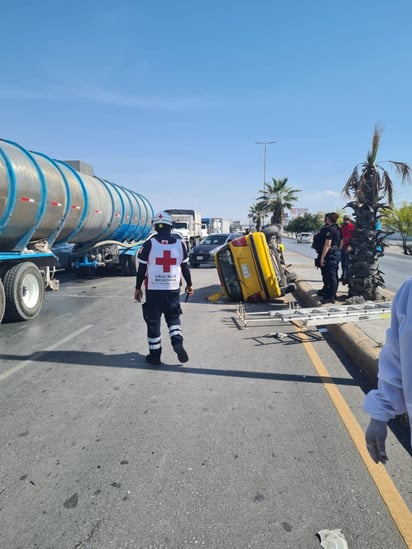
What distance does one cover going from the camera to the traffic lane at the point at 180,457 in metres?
2.33

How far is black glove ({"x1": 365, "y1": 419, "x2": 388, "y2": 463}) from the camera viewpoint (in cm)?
173

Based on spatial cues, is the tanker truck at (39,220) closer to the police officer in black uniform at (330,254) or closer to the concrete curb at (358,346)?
the concrete curb at (358,346)

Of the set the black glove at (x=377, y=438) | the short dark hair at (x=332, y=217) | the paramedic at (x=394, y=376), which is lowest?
the black glove at (x=377, y=438)

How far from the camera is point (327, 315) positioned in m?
6.46

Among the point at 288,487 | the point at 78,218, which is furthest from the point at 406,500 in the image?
the point at 78,218

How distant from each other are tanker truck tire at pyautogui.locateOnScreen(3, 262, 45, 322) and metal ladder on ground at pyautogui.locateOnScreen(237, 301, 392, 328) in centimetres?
419

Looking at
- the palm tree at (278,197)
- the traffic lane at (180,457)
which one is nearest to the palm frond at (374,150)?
the traffic lane at (180,457)

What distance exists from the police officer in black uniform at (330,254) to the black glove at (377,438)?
7.00m

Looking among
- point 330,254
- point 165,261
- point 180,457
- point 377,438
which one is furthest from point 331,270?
point 377,438

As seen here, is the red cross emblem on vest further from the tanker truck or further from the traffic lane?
the tanker truck

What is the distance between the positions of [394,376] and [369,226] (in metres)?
7.96

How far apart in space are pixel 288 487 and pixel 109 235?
1276cm

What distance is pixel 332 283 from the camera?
8.55 m

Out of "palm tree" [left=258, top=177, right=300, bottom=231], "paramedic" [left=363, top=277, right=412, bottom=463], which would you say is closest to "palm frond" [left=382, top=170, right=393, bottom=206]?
"paramedic" [left=363, top=277, right=412, bottom=463]
